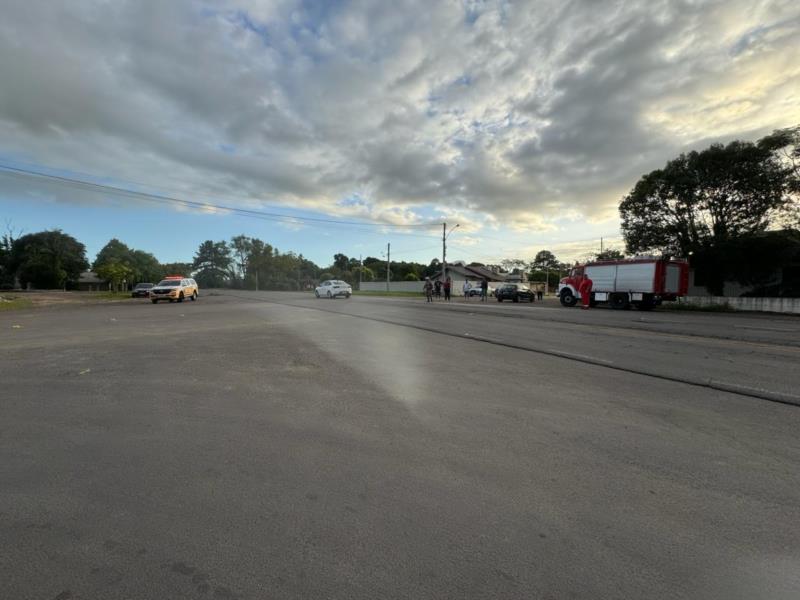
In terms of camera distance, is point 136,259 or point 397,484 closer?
point 397,484

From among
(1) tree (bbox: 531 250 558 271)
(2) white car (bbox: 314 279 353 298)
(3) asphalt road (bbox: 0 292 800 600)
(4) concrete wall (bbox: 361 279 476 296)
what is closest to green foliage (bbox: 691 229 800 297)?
(3) asphalt road (bbox: 0 292 800 600)

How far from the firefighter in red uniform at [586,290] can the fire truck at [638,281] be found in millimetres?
186

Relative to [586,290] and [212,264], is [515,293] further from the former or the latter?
[212,264]

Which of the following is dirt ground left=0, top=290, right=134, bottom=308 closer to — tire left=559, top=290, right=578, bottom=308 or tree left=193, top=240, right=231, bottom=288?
tire left=559, top=290, right=578, bottom=308

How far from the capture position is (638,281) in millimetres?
24078

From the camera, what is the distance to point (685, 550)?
2.30 meters

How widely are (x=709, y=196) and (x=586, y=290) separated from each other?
12.0 meters

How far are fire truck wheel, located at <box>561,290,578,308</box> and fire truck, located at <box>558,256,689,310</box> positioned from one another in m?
1.63

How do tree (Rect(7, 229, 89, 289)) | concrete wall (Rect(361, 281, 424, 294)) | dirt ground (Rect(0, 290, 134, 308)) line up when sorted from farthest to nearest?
tree (Rect(7, 229, 89, 289)) → concrete wall (Rect(361, 281, 424, 294)) → dirt ground (Rect(0, 290, 134, 308))

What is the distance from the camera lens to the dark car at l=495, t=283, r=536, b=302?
3497cm

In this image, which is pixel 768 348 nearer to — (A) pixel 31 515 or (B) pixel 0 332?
(A) pixel 31 515

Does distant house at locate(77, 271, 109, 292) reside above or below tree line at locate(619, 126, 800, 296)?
below

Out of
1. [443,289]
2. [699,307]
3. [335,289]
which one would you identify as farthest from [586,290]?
[335,289]

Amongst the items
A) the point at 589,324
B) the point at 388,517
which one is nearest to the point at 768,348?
the point at 589,324
